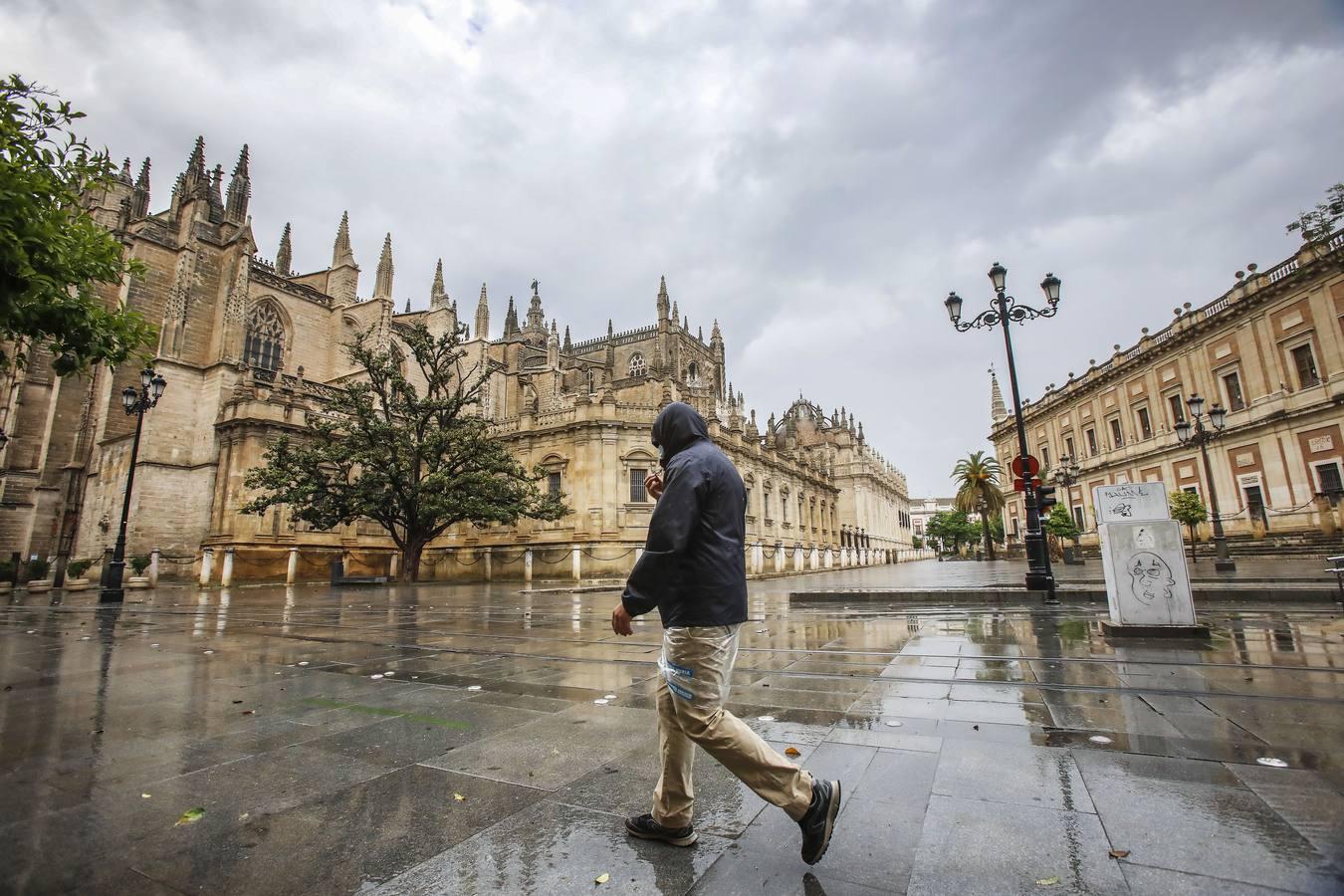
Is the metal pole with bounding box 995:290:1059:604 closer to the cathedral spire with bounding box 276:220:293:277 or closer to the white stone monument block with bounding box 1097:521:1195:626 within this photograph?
the white stone monument block with bounding box 1097:521:1195:626

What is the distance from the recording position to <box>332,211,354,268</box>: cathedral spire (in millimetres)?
34659

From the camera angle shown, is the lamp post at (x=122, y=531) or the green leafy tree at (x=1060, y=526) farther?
the green leafy tree at (x=1060, y=526)

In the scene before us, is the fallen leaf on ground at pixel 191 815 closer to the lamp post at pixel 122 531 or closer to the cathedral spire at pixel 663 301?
the lamp post at pixel 122 531

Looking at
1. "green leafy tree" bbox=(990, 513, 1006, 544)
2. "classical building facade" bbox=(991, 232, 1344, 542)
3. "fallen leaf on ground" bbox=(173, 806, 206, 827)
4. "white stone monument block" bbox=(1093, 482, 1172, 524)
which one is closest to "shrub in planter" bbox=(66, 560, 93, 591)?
"fallen leaf on ground" bbox=(173, 806, 206, 827)

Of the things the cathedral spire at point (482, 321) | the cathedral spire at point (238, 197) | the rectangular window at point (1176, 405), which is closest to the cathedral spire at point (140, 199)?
the cathedral spire at point (238, 197)

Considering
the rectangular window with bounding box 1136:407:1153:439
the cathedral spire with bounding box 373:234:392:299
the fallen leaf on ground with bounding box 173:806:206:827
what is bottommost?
the fallen leaf on ground with bounding box 173:806:206:827

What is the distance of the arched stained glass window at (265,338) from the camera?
98.8ft

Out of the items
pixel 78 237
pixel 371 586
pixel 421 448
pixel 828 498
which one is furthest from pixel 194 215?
pixel 828 498

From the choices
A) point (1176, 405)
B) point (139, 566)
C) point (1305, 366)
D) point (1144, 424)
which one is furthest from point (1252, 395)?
point (139, 566)

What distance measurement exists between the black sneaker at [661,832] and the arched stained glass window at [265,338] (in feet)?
112

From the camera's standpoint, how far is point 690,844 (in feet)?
7.15

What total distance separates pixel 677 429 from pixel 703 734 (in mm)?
1231

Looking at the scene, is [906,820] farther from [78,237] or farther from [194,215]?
[194,215]

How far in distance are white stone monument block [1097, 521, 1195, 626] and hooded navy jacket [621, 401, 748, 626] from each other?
588 cm
